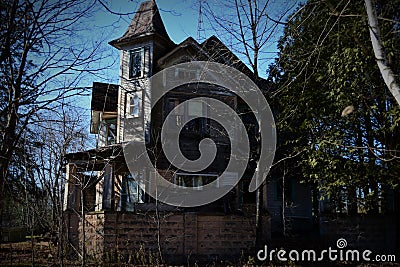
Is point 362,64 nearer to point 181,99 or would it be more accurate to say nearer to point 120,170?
point 181,99

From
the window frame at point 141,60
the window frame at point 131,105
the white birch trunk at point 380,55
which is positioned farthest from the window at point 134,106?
the white birch trunk at point 380,55

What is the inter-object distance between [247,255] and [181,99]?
795 centimetres

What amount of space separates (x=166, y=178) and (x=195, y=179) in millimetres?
1288

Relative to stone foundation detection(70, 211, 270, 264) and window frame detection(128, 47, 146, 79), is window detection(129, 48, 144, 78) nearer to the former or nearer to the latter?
window frame detection(128, 47, 146, 79)

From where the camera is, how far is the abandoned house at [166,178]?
11805 millimetres

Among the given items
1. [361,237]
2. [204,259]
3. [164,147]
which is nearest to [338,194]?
[361,237]

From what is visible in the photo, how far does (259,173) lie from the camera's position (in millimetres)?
12367

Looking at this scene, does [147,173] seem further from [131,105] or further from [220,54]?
[220,54]

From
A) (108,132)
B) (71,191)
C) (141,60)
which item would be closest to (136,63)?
(141,60)

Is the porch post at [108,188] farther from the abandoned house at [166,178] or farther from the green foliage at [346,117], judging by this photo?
the green foliage at [346,117]

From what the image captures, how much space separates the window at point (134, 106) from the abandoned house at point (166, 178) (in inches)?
1.8

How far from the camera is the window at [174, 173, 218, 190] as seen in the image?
16.8 meters

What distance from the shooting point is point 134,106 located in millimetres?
18047

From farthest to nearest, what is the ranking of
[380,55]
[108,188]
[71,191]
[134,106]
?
[134,106]
[71,191]
[108,188]
[380,55]
